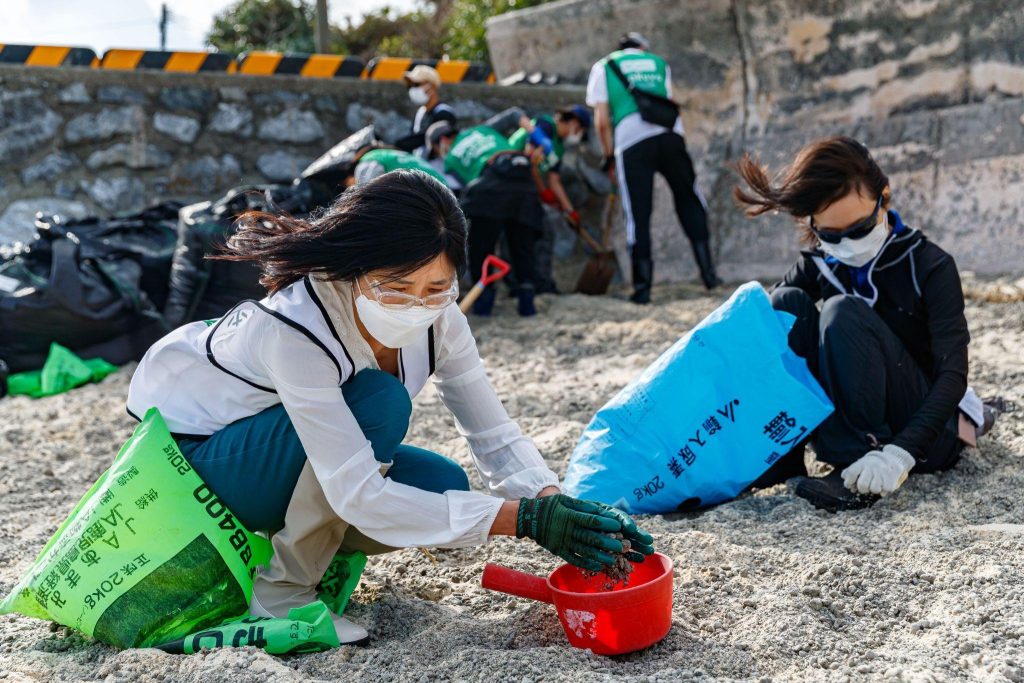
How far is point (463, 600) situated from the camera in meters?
1.93

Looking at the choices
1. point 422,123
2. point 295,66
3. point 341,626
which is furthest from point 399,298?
point 295,66

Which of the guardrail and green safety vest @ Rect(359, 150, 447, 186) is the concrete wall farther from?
green safety vest @ Rect(359, 150, 447, 186)

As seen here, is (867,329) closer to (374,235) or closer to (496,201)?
(374,235)

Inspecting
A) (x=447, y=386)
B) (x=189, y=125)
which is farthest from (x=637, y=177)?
(x=447, y=386)

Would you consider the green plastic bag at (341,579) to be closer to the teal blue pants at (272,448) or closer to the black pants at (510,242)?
the teal blue pants at (272,448)

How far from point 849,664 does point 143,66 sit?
508cm

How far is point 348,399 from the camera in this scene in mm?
1721

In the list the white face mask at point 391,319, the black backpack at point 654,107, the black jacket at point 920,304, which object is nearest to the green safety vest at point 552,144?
the black backpack at point 654,107

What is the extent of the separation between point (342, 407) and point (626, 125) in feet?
12.1

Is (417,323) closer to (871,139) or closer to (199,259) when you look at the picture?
(199,259)

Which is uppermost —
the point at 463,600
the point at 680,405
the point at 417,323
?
the point at 417,323

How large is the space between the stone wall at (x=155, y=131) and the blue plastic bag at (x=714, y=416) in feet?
13.1

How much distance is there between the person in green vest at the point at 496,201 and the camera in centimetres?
486

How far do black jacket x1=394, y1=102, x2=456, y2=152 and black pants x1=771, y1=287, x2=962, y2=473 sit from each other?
11.1 feet
